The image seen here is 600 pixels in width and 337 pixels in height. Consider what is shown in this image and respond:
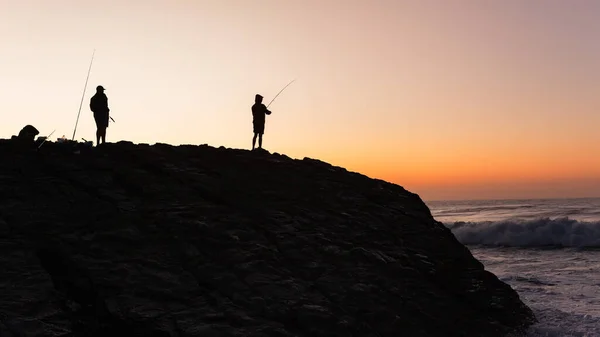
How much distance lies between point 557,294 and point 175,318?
40.0 feet

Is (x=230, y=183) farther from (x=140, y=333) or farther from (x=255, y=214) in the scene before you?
(x=140, y=333)

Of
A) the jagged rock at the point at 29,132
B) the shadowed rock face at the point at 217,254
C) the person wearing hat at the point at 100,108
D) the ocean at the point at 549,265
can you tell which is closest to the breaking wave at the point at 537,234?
the ocean at the point at 549,265

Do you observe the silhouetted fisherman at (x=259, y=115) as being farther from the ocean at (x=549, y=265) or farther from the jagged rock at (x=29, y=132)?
the ocean at (x=549, y=265)

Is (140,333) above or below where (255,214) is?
below

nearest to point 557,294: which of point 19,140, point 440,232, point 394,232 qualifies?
point 440,232

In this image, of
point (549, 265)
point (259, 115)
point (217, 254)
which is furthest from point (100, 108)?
point (549, 265)

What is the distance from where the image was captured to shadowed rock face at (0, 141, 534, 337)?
6.86 meters

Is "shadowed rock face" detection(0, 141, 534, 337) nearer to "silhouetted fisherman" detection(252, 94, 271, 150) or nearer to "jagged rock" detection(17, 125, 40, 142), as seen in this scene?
"jagged rock" detection(17, 125, 40, 142)

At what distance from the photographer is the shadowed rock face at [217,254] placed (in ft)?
22.5

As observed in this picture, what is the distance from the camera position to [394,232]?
35.3ft

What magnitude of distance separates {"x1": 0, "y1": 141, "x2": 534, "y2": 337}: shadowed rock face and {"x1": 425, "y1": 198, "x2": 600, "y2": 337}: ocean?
4.40ft

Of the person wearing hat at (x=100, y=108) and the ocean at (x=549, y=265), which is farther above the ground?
the person wearing hat at (x=100, y=108)

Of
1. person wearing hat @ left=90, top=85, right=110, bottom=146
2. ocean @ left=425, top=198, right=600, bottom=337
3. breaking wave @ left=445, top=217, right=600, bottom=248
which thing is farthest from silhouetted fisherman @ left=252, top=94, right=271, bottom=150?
breaking wave @ left=445, top=217, right=600, bottom=248

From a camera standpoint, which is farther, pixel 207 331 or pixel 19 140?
Answer: pixel 19 140
